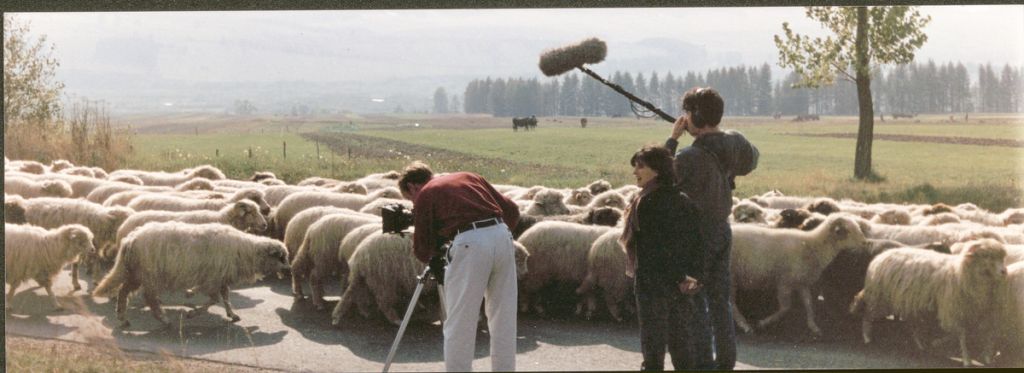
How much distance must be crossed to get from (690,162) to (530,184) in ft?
12.2

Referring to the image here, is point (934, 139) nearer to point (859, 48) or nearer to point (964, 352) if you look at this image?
point (859, 48)

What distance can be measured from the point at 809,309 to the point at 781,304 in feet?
0.79

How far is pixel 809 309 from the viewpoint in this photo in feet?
29.0

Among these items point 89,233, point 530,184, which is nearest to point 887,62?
point 530,184

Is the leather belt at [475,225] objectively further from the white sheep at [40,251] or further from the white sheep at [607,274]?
the white sheep at [40,251]

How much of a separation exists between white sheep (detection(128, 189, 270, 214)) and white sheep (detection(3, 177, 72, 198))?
646 millimetres

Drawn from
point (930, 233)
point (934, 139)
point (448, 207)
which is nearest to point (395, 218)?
point (448, 207)

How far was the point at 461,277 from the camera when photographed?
239 inches

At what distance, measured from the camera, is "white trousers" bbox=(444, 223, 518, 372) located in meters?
6.04

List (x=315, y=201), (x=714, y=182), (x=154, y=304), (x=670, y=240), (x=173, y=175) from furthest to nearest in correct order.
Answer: (x=315, y=201) → (x=173, y=175) → (x=154, y=304) → (x=714, y=182) → (x=670, y=240)

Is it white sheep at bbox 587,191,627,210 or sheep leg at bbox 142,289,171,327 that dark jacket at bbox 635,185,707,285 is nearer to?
white sheep at bbox 587,191,627,210

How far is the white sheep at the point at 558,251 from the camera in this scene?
9391 mm

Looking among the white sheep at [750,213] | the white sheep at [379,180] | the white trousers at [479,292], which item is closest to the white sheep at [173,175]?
the white sheep at [379,180]

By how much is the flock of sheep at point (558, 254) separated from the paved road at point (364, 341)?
0.44 ft
